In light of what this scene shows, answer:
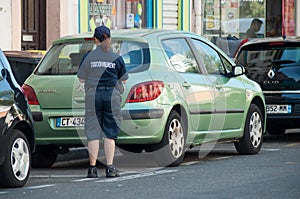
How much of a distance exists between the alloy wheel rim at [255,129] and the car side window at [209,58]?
88cm

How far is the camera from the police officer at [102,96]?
1150 centimetres

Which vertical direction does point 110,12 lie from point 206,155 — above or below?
above

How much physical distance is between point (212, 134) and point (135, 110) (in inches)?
69.4

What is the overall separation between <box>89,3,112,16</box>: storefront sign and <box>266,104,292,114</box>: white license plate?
7434 millimetres

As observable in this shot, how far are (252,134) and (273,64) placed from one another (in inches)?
110

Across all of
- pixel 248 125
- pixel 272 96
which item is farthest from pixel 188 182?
pixel 272 96

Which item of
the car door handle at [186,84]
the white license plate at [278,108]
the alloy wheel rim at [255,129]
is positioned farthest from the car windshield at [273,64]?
the car door handle at [186,84]

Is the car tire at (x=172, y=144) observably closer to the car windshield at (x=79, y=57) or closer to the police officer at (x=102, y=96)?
the car windshield at (x=79, y=57)

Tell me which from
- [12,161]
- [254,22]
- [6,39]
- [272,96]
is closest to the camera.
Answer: [12,161]

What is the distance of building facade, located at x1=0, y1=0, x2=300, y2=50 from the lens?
21.4 m

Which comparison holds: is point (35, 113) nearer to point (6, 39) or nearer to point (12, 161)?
point (12, 161)

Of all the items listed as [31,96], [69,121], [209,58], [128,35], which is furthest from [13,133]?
[209,58]

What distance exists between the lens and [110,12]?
2397 cm

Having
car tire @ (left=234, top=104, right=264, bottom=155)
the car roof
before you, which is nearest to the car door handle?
the car roof
